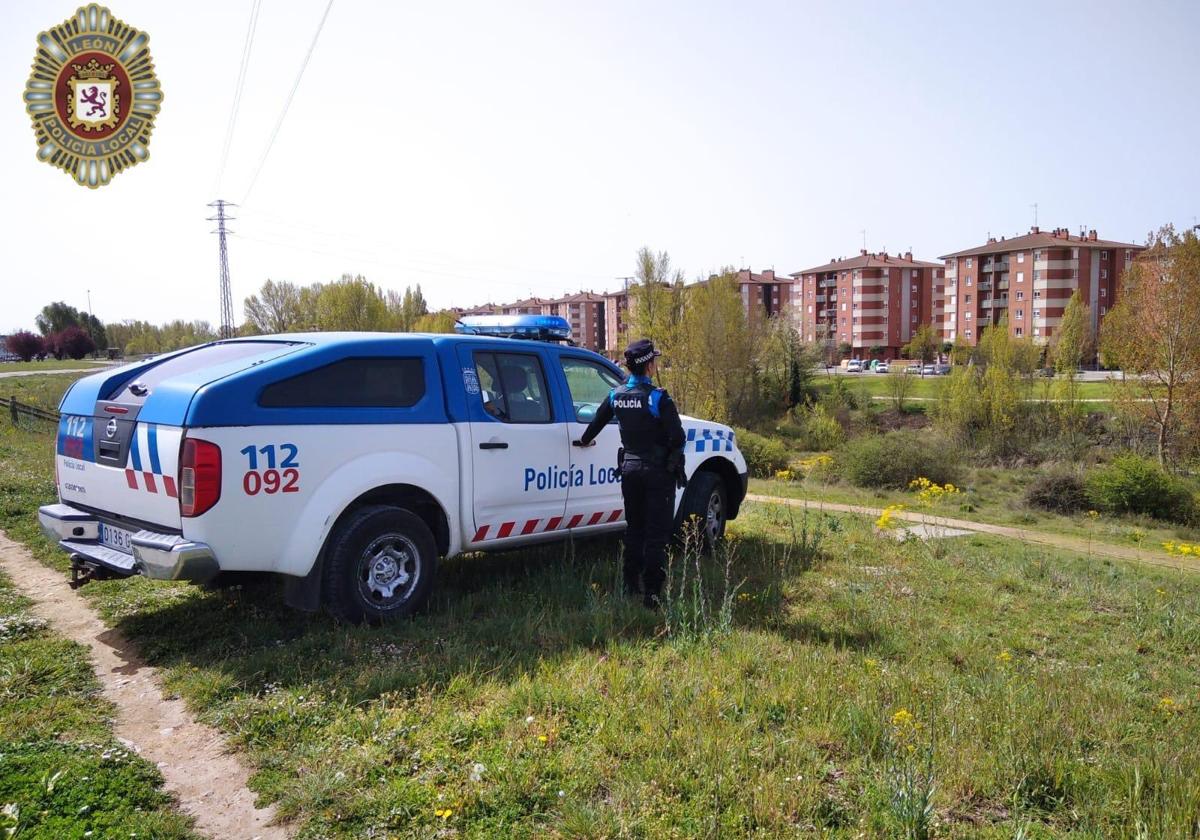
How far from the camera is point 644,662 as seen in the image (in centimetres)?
464

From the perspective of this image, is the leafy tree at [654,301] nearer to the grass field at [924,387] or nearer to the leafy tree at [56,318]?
the grass field at [924,387]

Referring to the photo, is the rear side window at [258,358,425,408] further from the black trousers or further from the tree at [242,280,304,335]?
the tree at [242,280,304,335]

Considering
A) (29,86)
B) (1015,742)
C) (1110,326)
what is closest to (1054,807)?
(1015,742)

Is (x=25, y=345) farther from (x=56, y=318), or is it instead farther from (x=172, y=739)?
(x=172, y=739)

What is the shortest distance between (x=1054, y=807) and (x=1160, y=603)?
198 inches

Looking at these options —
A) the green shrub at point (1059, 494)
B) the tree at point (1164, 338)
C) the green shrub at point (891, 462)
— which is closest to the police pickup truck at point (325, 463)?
the green shrub at point (891, 462)

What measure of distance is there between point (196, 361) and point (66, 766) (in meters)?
2.85

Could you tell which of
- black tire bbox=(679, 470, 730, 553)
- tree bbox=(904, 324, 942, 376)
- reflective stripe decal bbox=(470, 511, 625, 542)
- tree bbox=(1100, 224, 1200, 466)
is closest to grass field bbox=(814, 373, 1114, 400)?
tree bbox=(1100, 224, 1200, 466)

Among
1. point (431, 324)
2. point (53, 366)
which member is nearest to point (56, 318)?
point (53, 366)

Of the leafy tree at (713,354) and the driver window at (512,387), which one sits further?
the leafy tree at (713,354)

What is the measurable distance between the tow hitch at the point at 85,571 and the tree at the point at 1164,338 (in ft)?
137

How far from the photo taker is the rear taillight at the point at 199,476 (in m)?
4.57

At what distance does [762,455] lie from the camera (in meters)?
33.5

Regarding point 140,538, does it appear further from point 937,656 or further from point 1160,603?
point 1160,603
